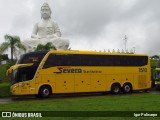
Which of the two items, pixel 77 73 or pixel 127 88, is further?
pixel 127 88

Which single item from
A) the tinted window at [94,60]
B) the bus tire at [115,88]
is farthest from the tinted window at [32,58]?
the bus tire at [115,88]

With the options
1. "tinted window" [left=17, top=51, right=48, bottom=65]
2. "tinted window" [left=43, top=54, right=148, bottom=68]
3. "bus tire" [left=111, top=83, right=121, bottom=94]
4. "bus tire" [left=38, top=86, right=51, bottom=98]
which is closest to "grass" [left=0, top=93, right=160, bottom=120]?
"bus tire" [left=38, top=86, right=51, bottom=98]

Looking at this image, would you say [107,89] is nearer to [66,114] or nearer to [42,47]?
[66,114]

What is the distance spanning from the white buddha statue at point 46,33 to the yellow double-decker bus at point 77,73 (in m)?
21.5

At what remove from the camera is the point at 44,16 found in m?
49.7

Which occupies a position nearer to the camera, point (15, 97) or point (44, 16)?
point (15, 97)

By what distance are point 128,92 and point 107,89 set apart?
193 centimetres

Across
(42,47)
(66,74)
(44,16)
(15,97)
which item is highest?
(44,16)

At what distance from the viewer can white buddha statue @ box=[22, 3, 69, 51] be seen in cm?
4712

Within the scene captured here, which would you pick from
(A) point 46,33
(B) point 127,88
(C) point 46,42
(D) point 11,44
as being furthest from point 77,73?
(A) point 46,33

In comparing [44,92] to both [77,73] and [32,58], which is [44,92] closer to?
[32,58]

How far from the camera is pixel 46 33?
Answer: 161ft

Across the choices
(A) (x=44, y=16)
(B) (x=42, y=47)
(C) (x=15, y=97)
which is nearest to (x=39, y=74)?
(C) (x=15, y=97)

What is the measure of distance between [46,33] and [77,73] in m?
26.5
